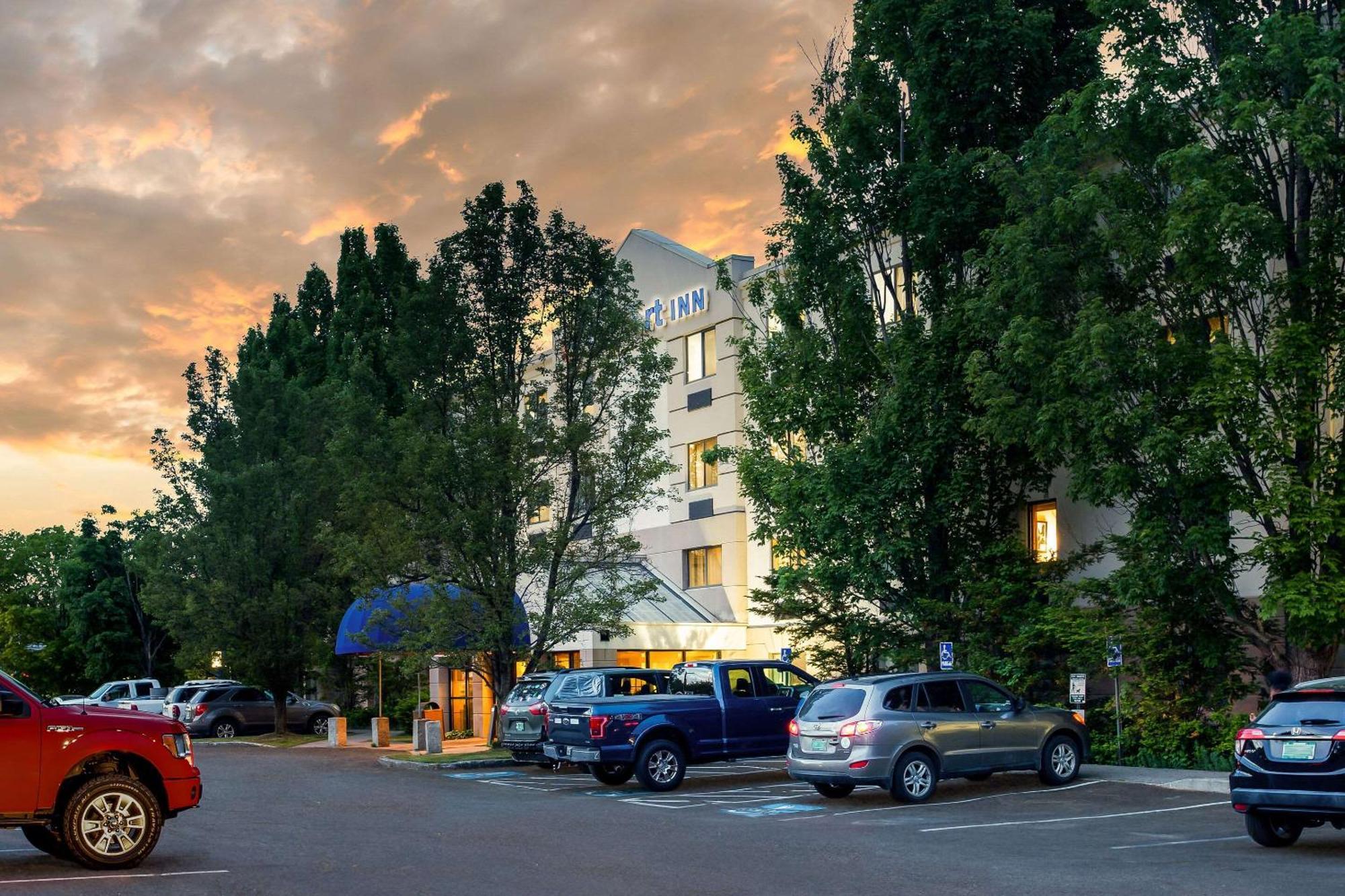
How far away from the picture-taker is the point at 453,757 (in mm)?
30828

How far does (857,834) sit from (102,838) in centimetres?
805

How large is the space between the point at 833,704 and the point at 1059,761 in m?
4.16

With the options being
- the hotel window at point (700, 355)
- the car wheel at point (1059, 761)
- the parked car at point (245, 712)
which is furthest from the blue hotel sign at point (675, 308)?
the car wheel at point (1059, 761)

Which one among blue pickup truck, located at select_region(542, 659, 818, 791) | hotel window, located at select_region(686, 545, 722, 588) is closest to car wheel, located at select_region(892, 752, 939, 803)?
blue pickup truck, located at select_region(542, 659, 818, 791)

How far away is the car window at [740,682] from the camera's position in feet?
75.7

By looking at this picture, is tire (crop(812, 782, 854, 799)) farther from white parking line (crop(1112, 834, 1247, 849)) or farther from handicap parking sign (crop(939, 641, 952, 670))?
handicap parking sign (crop(939, 641, 952, 670))

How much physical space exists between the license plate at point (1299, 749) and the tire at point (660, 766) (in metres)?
10.6

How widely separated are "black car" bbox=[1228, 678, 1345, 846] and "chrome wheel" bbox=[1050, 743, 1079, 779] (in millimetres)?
6836

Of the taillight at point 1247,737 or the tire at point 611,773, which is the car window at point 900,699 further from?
the taillight at point 1247,737

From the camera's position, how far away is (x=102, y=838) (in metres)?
13.2

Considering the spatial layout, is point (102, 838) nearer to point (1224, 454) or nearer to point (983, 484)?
point (1224, 454)

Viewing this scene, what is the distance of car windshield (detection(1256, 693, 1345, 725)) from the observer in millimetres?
13344

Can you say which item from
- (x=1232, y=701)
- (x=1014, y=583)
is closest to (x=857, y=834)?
(x=1232, y=701)

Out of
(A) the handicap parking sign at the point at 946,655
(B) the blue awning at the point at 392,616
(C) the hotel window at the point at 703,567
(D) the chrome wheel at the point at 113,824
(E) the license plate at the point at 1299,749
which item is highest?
(C) the hotel window at the point at 703,567
